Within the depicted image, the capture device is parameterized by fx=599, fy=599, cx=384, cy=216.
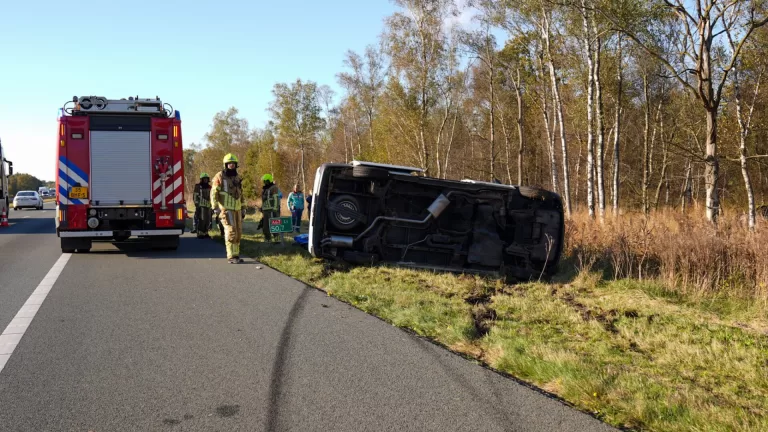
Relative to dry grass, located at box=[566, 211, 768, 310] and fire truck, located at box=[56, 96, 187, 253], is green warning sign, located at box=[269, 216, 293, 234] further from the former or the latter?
dry grass, located at box=[566, 211, 768, 310]

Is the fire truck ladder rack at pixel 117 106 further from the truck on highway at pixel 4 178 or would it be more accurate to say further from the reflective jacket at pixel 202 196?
the truck on highway at pixel 4 178

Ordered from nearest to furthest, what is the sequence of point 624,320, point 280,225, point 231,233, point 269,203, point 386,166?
point 624,320
point 386,166
point 231,233
point 280,225
point 269,203

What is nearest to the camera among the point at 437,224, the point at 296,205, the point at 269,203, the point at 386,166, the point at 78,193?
the point at 437,224

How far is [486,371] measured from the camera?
14.6ft

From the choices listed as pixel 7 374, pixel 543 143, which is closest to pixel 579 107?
pixel 543 143

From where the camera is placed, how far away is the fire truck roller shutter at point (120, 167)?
1163 centimetres

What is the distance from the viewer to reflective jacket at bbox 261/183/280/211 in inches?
551

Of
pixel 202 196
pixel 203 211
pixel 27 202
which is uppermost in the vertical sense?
pixel 202 196

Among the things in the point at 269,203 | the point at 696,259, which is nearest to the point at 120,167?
the point at 269,203

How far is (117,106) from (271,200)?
3.91 metres

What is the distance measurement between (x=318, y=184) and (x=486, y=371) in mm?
4717

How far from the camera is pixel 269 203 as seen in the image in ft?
46.2

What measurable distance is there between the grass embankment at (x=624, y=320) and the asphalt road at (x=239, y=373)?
351mm

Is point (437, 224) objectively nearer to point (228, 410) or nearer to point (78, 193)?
point (228, 410)
